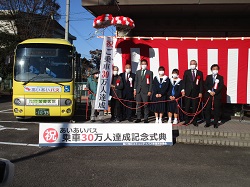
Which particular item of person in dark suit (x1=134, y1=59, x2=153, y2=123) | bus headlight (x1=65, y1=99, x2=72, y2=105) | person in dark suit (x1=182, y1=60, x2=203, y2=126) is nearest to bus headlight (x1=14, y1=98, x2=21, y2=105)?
bus headlight (x1=65, y1=99, x2=72, y2=105)

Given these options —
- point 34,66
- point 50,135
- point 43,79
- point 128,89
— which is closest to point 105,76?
point 128,89

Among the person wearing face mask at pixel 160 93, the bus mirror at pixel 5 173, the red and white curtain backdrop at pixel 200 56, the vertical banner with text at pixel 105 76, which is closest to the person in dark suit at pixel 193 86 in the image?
the person wearing face mask at pixel 160 93

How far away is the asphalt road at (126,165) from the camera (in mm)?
4988

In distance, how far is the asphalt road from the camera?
4.99m

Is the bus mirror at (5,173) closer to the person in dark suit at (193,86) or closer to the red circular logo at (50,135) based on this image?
the red circular logo at (50,135)

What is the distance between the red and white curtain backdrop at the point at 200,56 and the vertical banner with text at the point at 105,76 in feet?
4.12

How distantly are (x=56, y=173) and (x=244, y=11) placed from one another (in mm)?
10216

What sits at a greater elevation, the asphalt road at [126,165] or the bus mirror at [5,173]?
the bus mirror at [5,173]

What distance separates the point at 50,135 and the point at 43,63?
358 cm

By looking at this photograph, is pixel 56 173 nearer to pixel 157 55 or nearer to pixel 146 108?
pixel 146 108

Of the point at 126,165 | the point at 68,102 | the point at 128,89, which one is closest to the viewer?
the point at 126,165

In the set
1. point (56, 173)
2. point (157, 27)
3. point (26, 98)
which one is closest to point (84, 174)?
point (56, 173)

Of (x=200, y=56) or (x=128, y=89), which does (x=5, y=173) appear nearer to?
(x=128, y=89)

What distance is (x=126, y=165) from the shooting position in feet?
19.2
